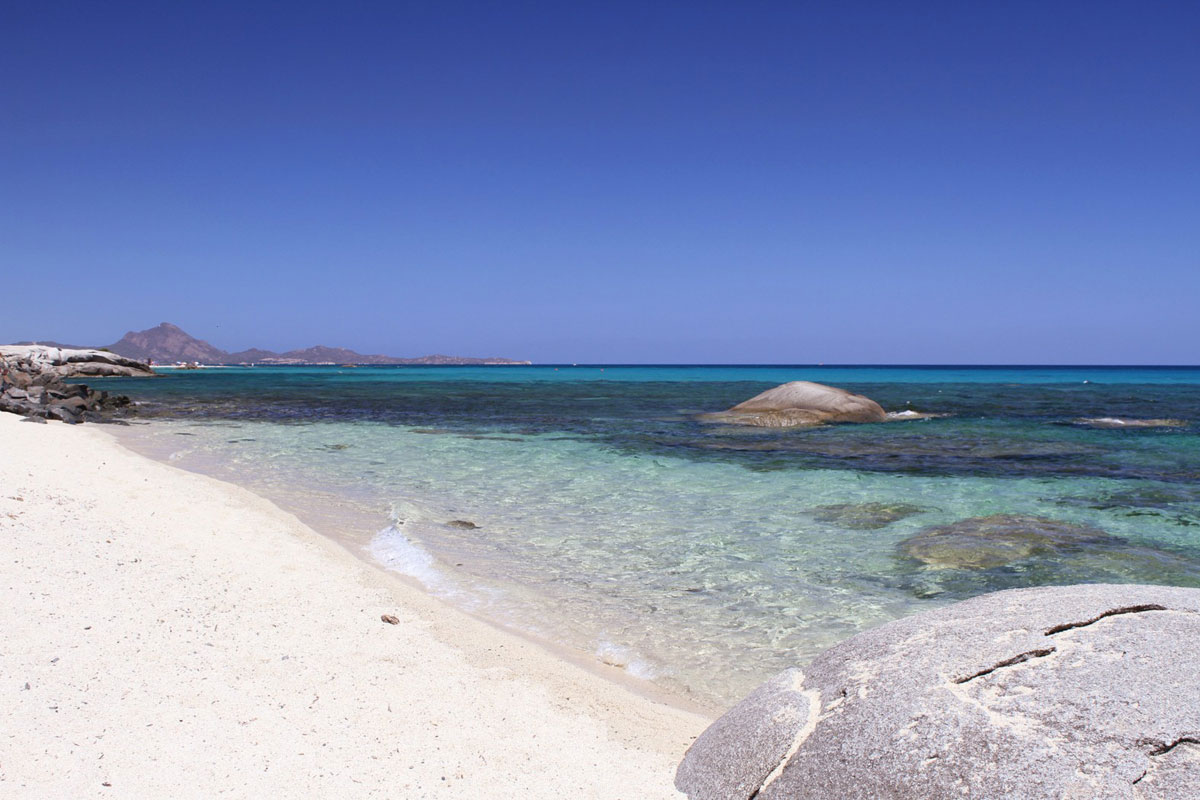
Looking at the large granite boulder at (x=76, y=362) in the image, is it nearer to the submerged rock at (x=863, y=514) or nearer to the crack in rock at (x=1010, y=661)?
the submerged rock at (x=863, y=514)

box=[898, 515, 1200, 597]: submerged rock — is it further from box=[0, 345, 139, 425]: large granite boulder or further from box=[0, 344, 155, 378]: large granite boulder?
box=[0, 344, 155, 378]: large granite boulder

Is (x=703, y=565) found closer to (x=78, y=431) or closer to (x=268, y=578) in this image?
(x=268, y=578)

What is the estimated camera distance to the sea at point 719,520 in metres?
6.32

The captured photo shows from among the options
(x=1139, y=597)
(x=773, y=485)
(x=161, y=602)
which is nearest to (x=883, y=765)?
(x=1139, y=597)

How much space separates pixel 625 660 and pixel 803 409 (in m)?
19.7

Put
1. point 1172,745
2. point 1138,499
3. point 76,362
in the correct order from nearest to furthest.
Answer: point 1172,745 < point 1138,499 < point 76,362

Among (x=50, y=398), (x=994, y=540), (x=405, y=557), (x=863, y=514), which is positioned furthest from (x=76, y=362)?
(x=994, y=540)

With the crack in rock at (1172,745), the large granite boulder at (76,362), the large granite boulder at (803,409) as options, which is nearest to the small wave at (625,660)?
the crack in rock at (1172,745)

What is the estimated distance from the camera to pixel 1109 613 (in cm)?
299

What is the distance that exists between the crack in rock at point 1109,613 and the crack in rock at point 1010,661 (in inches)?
5.6

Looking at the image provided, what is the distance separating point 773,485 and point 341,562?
7.63m

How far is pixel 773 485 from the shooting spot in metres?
12.5

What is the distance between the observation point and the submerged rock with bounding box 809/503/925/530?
9.77 metres

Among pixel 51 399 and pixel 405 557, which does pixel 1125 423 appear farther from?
pixel 51 399
